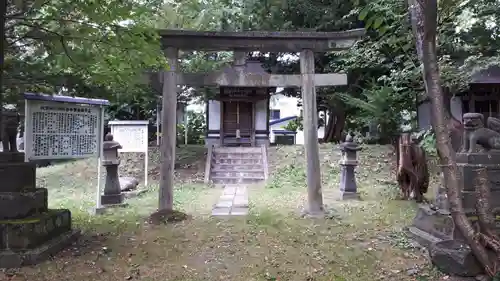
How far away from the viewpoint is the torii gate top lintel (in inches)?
261

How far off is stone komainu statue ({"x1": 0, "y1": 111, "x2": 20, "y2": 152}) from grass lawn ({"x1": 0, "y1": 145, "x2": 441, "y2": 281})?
60.6 inches

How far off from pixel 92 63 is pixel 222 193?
226 inches

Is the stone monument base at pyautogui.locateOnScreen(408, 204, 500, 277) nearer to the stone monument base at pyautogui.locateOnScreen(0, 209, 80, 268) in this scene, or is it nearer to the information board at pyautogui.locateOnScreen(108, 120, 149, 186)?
the stone monument base at pyautogui.locateOnScreen(0, 209, 80, 268)

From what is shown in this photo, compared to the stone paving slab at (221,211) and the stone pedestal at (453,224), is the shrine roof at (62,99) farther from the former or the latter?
the stone pedestal at (453,224)

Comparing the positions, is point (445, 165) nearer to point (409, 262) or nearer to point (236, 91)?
point (409, 262)

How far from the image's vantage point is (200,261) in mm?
4613

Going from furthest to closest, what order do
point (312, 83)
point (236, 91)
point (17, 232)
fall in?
point (236, 91)
point (312, 83)
point (17, 232)

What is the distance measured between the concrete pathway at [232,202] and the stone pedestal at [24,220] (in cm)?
294

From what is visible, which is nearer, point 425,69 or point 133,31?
point 425,69

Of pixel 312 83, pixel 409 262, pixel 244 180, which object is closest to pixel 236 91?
pixel 244 180

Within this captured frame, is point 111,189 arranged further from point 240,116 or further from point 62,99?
point 240,116

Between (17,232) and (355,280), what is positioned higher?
(17,232)

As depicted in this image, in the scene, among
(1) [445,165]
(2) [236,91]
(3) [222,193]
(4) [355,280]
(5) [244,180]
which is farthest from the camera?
(2) [236,91]

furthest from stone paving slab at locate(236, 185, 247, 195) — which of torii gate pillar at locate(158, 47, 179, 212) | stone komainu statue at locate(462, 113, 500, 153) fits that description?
stone komainu statue at locate(462, 113, 500, 153)
